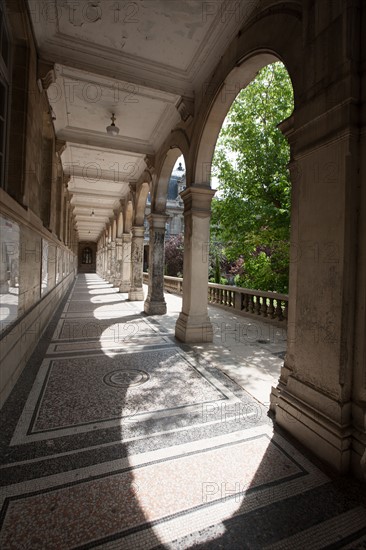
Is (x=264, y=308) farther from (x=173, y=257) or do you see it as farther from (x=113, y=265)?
(x=173, y=257)

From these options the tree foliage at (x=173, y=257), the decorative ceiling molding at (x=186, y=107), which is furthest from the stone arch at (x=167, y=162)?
the tree foliage at (x=173, y=257)

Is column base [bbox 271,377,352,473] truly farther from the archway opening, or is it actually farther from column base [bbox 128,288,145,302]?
column base [bbox 128,288,145,302]

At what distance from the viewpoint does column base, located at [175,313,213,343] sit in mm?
5973

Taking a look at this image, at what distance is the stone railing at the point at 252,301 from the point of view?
762 cm

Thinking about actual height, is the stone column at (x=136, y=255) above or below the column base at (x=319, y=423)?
above

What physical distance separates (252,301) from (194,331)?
3296mm

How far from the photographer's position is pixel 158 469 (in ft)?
7.41

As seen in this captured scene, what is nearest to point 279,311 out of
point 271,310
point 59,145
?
point 271,310

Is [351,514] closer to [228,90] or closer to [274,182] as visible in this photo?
A: [228,90]

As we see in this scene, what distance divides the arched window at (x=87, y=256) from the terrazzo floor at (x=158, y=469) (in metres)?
41.3

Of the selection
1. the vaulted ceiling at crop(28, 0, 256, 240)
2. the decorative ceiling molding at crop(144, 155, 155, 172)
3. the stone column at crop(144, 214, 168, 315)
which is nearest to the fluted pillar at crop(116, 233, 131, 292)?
the stone column at crop(144, 214, 168, 315)

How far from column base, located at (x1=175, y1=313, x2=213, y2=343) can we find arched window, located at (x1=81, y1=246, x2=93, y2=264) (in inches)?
1589

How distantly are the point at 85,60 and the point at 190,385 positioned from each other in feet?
19.5

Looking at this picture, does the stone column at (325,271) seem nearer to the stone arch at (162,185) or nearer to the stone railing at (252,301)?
the stone railing at (252,301)
